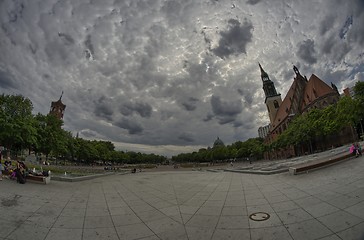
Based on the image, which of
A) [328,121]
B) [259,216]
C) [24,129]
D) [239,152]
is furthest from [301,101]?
[24,129]

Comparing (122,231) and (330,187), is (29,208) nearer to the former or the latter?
(122,231)

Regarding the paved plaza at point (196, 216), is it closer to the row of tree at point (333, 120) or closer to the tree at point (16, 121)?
the tree at point (16, 121)

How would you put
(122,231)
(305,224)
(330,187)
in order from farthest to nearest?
(330,187)
(122,231)
(305,224)

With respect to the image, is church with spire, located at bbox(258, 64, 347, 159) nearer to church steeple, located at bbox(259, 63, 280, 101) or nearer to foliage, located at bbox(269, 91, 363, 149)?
church steeple, located at bbox(259, 63, 280, 101)

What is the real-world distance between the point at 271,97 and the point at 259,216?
114m

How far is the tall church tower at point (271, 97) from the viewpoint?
10766cm

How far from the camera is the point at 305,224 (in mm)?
5488

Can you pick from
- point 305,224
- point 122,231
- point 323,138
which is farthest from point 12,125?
point 323,138

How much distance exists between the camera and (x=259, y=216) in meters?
6.62

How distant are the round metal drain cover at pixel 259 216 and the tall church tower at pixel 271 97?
360 feet

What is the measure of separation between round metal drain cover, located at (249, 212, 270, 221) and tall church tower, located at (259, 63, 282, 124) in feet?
360

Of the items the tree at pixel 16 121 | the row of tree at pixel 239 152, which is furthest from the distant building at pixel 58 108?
the row of tree at pixel 239 152

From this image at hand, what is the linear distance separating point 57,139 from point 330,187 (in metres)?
49.5

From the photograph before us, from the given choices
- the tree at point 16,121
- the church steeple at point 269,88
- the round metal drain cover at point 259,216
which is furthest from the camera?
the church steeple at point 269,88
